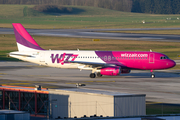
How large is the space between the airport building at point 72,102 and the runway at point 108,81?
12.9 m

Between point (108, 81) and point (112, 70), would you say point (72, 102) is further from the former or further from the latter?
point (112, 70)

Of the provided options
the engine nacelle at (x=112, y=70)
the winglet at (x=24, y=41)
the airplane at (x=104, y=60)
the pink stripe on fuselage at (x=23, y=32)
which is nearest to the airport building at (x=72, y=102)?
the engine nacelle at (x=112, y=70)

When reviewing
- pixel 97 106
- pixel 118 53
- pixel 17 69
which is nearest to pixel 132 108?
pixel 97 106

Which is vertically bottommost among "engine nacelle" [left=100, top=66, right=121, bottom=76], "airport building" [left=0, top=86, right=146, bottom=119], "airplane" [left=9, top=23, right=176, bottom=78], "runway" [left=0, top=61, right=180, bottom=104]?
"airport building" [left=0, top=86, right=146, bottom=119]

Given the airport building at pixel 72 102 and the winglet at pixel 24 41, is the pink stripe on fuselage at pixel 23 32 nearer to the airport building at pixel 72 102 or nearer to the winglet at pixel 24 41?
the winglet at pixel 24 41

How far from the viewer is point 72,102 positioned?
3456 centimetres

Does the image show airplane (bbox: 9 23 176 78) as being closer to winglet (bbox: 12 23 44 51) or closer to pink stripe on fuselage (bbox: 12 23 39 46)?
winglet (bbox: 12 23 44 51)

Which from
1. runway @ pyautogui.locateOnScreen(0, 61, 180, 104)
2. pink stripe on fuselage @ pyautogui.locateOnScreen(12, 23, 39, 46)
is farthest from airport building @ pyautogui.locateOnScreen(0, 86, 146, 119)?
pink stripe on fuselage @ pyautogui.locateOnScreen(12, 23, 39, 46)

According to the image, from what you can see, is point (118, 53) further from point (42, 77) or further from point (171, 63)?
point (42, 77)

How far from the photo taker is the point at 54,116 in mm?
34719

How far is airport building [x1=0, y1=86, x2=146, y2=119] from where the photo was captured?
32156 millimetres

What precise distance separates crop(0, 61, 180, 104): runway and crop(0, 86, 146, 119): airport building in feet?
42.3

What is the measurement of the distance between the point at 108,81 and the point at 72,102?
26631 millimetres

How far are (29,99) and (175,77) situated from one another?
35353mm
